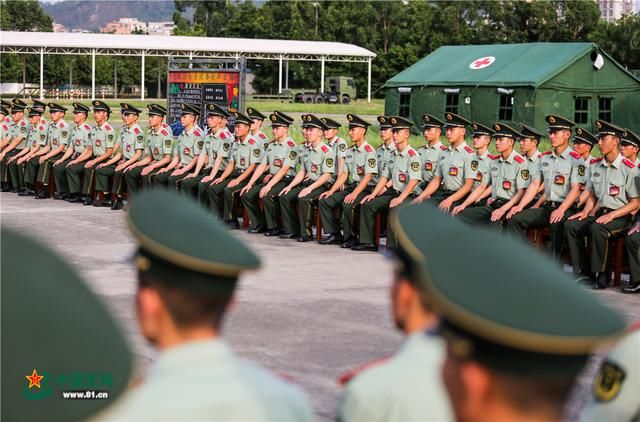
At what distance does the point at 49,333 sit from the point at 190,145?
14.4 metres

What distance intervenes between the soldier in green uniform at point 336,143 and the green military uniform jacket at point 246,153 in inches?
42.7

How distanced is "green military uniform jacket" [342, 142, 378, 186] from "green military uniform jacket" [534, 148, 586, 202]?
2.18 m

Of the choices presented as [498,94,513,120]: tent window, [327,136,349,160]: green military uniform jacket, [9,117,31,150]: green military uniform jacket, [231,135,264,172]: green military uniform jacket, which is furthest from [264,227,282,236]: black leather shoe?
[498,94,513,120]: tent window

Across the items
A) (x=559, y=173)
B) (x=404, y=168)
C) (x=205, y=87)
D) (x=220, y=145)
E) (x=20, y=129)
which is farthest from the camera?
(x=20, y=129)

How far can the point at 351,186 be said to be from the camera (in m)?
13.8

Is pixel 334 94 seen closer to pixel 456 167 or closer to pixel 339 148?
pixel 339 148

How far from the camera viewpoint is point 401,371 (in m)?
2.50

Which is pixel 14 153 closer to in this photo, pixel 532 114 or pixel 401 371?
pixel 532 114

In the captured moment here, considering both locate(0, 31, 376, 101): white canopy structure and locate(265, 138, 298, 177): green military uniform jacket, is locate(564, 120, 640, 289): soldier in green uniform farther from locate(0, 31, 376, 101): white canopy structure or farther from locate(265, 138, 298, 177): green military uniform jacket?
locate(0, 31, 376, 101): white canopy structure

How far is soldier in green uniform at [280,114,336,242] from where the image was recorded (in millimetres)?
13688

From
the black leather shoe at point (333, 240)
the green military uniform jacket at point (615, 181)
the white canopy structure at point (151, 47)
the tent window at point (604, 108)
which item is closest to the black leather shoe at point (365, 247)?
the black leather shoe at point (333, 240)

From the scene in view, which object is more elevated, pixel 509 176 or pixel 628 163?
pixel 628 163

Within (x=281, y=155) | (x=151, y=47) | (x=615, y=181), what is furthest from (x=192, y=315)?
(x=151, y=47)

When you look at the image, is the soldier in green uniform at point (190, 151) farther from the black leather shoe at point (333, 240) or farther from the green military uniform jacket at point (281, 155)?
the black leather shoe at point (333, 240)
